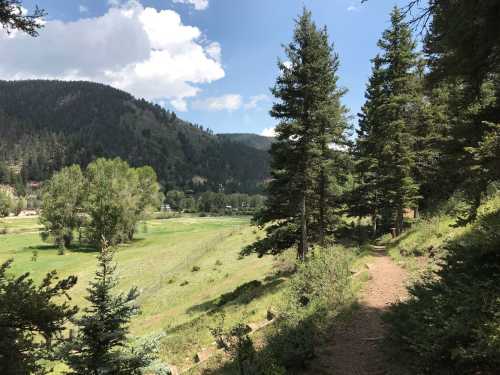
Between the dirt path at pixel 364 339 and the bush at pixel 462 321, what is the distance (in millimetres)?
916

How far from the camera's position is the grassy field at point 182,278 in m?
16.6

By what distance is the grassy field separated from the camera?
16.6m

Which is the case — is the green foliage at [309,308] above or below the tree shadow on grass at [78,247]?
above

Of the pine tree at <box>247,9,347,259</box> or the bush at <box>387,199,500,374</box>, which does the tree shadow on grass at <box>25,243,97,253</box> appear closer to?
the pine tree at <box>247,9,347,259</box>

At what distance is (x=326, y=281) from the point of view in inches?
534

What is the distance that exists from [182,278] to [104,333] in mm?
28053

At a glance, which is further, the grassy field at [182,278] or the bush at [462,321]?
the grassy field at [182,278]

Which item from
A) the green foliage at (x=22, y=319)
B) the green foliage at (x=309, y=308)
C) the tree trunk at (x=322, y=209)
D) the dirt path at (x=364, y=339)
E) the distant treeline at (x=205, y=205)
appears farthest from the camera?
the distant treeline at (x=205, y=205)

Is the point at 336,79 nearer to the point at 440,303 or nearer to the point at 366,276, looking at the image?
the point at 366,276

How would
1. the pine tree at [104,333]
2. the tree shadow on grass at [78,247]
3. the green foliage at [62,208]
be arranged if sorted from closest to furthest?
the pine tree at [104,333]
the green foliage at [62,208]
the tree shadow on grass at [78,247]

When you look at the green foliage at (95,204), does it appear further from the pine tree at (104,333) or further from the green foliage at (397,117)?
the pine tree at (104,333)

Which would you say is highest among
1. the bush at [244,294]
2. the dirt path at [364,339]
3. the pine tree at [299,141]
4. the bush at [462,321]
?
the pine tree at [299,141]

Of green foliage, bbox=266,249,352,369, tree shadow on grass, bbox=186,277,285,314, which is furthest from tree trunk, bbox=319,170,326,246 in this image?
green foliage, bbox=266,249,352,369

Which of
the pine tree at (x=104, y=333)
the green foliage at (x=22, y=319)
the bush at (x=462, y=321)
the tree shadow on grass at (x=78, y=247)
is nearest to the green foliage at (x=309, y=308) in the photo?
the bush at (x=462, y=321)
